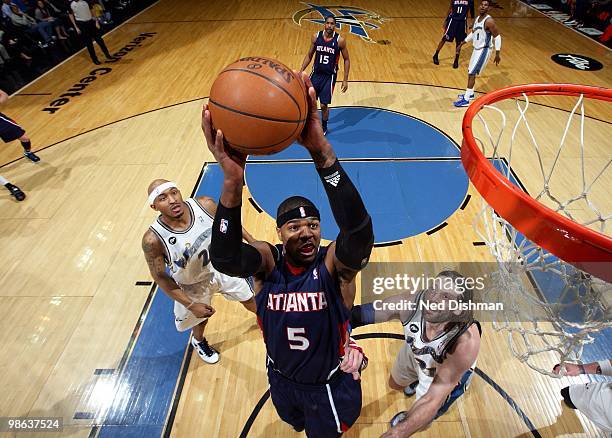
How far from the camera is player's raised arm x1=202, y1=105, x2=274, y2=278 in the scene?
139 cm

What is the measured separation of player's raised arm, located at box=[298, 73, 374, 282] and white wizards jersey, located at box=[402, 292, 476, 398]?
3.49 ft

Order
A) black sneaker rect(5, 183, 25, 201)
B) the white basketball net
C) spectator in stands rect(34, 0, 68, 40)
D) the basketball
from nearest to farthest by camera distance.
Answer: the basketball < the white basketball net < black sneaker rect(5, 183, 25, 201) < spectator in stands rect(34, 0, 68, 40)

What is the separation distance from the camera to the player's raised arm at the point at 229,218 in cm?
139

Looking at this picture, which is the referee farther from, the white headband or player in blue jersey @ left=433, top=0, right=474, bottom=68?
the white headband

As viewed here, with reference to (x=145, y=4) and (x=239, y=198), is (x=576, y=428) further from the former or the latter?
(x=145, y=4)

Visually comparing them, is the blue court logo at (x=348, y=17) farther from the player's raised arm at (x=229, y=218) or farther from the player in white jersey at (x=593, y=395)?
the player's raised arm at (x=229, y=218)

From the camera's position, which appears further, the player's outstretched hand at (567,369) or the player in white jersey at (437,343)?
the player's outstretched hand at (567,369)

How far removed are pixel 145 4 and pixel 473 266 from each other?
672 inches

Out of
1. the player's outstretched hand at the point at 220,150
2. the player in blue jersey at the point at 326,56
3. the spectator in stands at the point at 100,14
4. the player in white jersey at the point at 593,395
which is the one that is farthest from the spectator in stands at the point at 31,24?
the player in white jersey at the point at 593,395

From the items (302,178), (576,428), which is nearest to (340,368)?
(576,428)

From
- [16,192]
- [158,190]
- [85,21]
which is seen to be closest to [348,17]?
[85,21]

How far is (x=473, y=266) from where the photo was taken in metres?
4.04

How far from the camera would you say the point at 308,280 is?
6.12ft

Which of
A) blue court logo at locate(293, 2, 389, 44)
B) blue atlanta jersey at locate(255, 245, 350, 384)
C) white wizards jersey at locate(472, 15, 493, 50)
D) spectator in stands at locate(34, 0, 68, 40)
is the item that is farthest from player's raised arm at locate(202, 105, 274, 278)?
spectator in stands at locate(34, 0, 68, 40)
